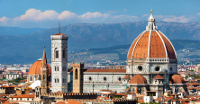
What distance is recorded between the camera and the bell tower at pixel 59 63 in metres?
131

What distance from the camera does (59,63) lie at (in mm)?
132125

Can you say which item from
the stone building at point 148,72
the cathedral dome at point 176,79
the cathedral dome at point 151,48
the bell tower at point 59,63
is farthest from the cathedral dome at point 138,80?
the bell tower at point 59,63

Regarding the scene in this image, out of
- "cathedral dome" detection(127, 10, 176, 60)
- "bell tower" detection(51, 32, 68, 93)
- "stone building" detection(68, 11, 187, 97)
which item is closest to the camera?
"stone building" detection(68, 11, 187, 97)

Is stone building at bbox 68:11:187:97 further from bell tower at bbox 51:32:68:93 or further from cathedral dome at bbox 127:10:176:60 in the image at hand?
bell tower at bbox 51:32:68:93

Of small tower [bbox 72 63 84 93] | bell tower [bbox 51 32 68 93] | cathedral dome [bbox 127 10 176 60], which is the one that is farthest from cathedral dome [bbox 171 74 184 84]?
bell tower [bbox 51 32 68 93]

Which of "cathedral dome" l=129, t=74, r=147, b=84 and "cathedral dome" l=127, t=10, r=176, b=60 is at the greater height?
"cathedral dome" l=127, t=10, r=176, b=60

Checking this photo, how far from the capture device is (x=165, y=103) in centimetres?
9375

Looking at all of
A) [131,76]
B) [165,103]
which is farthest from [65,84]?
[165,103]

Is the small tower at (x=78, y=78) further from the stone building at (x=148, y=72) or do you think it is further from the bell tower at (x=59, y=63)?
the stone building at (x=148, y=72)

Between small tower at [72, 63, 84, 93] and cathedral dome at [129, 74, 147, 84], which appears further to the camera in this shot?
cathedral dome at [129, 74, 147, 84]

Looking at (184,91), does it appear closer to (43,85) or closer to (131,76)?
(131,76)

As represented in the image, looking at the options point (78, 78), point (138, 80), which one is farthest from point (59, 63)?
point (138, 80)

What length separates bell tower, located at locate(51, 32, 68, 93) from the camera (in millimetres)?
130875

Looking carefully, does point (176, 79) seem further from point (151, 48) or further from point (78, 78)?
point (78, 78)
